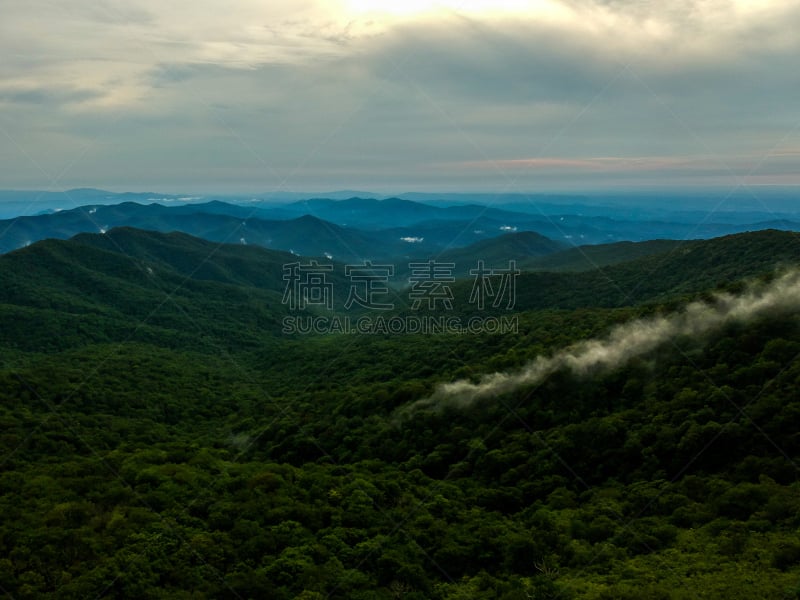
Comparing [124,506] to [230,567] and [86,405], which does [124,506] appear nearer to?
[230,567]

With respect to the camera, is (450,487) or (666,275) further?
(666,275)

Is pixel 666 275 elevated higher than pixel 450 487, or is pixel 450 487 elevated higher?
pixel 666 275

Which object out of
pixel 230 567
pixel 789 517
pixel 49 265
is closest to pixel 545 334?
pixel 789 517

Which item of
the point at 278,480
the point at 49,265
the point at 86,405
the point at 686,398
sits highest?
the point at 49,265

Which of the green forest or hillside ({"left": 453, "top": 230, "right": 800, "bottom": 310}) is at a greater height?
hillside ({"left": 453, "top": 230, "right": 800, "bottom": 310})

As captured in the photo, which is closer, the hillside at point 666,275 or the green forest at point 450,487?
the green forest at point 450,487

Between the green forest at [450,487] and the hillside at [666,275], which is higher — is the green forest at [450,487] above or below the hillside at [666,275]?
below

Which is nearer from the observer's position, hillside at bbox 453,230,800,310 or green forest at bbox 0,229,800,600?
green forest at bbox 0,229,800,600

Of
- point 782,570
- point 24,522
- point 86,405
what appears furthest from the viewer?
point 86,405
